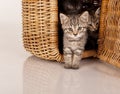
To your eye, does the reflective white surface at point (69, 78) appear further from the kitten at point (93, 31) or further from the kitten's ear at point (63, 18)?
the kitten's ear at point (63, 18)

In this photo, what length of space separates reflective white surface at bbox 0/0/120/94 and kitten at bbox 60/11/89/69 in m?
0.05

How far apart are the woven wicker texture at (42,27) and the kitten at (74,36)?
0.08 metres

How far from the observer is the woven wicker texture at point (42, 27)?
1.32 metres

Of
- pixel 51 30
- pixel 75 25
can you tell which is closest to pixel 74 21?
pixel 75 25

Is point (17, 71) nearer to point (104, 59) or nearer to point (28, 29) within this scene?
point (28, 29)

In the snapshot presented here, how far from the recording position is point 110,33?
4.21 feet

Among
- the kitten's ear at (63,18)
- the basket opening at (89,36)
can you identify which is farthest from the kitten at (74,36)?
the basket opening at (89,36)

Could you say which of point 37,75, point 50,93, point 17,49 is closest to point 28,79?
point 37,75

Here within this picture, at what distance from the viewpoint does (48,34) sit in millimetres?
1337

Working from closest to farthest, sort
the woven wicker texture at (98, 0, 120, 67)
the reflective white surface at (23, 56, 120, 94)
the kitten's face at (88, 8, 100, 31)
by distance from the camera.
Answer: the reflective white surface at (23, 56, 120, 94) < the woven wicker texture at (98, 0, 120, 67) < the kitten's face at (88, 8, 100, 31)

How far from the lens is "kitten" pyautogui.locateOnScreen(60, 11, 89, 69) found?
124 cm

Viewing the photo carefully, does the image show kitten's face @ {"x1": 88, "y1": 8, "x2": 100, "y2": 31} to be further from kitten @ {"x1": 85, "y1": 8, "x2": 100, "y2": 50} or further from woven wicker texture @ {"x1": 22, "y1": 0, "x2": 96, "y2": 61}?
woven wicker texture @ {"x1": 22, "y1": 0, "x2": 96, "y2": 61}

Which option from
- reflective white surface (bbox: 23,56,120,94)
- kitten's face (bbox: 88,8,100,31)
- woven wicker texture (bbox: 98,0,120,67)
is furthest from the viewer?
kitten's face (bbox: 88,8,100,31)

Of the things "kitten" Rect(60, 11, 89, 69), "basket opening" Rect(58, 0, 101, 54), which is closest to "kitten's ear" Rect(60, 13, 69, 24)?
"kitten" Rect(60, 11, 89, 69)
